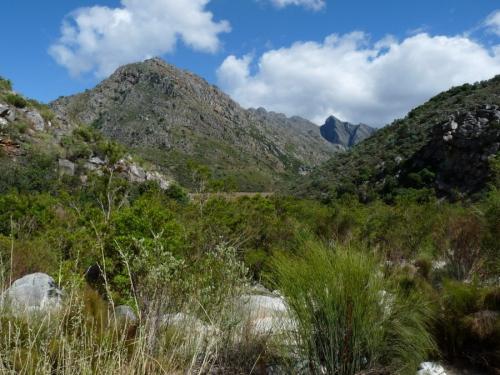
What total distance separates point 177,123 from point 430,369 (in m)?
115

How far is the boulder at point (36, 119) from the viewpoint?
118 feet

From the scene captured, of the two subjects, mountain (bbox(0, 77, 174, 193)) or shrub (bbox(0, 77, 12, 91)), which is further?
shrub (bbox(0, 77, 12, 91))

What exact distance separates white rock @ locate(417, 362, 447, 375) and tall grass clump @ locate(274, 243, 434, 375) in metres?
0.60

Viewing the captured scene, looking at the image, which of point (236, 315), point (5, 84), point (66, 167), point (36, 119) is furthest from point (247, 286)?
point (5, 84)

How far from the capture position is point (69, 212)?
67.1 ft

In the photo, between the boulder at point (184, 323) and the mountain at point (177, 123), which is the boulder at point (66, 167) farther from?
the mountain at point (177, 123)

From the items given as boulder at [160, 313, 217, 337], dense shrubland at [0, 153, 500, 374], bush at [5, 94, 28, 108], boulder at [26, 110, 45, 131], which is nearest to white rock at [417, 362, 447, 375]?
dense shrubland at [0, 153, 500, 374]

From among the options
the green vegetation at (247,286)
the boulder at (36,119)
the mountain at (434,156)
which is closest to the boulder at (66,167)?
the boulder at (36,119)

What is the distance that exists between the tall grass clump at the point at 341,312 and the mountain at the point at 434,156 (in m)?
27.3

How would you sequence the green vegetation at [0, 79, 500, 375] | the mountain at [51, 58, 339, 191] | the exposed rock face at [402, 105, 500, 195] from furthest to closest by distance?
the mountain at [51, 58, 339, 191], the exposed rock face at [402, 105, 500, 195], the green vegetation at [0, 79, 500, 375]

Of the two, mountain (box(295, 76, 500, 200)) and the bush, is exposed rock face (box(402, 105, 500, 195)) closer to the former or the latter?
mountain (box(295, 76, 500, 200))

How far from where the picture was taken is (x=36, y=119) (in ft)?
120

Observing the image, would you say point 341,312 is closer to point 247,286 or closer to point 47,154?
point 247,286

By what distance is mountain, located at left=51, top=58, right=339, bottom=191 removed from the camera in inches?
4122
